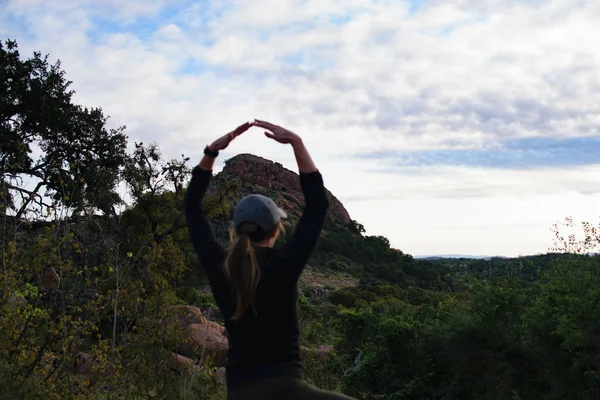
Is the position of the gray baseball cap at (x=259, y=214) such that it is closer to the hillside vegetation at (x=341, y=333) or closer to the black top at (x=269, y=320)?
the black top at (x=269, y=320)

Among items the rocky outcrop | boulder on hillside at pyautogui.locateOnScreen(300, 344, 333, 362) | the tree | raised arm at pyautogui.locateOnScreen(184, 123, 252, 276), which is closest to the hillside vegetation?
boulder on hillside at pyautogui.locateOnScreen(300, 344, 333, 362)

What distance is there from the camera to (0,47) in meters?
22.7

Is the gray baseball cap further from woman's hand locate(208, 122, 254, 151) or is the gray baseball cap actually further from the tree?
the tree

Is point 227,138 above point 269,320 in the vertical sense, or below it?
above

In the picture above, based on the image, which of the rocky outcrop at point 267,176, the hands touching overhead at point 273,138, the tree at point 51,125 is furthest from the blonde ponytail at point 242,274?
the rocky outcrop at point 267,176

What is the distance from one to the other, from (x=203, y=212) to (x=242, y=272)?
0.64 m

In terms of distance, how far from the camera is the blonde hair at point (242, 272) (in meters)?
2.17

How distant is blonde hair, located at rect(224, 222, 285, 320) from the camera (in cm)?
217

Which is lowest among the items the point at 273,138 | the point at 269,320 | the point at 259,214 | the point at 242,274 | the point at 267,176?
the point at 269,320

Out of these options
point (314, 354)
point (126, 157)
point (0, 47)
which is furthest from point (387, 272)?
point (314, 354)

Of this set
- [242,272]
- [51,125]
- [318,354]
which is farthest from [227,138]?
[51,125]

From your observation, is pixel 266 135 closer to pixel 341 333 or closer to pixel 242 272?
pixel 242 272

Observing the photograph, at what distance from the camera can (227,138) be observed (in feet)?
9.44

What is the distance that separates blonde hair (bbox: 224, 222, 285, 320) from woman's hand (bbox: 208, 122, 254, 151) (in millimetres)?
684
